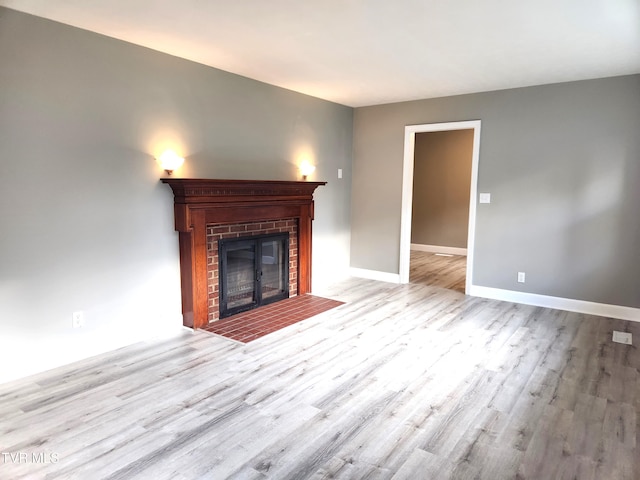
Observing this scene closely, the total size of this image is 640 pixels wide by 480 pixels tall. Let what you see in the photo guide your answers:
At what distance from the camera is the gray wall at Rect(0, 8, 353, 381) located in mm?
2803

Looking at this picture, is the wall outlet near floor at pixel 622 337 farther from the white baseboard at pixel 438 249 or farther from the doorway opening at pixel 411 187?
the white baseboard at pixel 438 249

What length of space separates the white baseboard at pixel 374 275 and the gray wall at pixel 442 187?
2.76 meters

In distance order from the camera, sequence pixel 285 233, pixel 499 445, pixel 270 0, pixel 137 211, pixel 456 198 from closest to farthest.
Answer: pixel 499 445, pixel 270 0, pixel 137 211, pixel 285 233, pixel 456 198

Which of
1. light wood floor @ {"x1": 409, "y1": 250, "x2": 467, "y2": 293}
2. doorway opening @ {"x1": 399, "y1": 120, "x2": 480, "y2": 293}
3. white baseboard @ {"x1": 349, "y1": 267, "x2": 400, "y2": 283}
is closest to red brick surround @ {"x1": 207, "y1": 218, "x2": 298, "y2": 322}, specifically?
white baseboard @ {"x1": 349, "y1": 267, "x2": 400, "y2": 283}

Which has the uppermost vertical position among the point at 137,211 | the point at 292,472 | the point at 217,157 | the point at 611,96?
the point at 611,96

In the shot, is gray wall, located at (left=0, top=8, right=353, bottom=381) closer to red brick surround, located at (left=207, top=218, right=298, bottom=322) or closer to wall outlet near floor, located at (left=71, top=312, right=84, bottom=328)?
wall outlet near floor, located at (left=71, top=312, right=84, bottom=328)

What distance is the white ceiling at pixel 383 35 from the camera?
8.45 ft

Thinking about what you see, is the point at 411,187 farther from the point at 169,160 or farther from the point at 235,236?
the point at 169,160

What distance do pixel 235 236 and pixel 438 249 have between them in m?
5.17

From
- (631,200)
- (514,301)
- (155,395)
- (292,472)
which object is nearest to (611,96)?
(631,200)

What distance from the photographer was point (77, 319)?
10.4ft

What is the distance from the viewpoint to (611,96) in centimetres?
416

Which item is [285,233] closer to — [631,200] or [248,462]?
[248,462]

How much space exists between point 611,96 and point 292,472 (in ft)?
14.9
